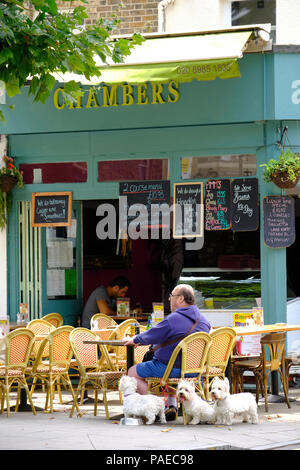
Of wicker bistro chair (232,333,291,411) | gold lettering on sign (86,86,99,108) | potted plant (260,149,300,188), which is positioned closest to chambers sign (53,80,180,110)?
gold lettering on sign (86,86,99,108)

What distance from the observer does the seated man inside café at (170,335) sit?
9406 mm

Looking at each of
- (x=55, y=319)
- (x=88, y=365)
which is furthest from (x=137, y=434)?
(x=55, y=319)

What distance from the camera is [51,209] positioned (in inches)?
526

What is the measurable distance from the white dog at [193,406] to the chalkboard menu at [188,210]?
383 centimetres

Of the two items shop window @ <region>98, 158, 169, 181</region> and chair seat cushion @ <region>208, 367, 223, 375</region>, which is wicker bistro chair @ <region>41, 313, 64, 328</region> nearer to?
shop window @ <region>98, 158, 169, 181</region>

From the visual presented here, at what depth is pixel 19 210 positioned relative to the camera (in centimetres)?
1356

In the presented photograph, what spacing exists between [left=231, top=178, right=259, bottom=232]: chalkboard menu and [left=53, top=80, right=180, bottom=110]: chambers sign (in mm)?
1568

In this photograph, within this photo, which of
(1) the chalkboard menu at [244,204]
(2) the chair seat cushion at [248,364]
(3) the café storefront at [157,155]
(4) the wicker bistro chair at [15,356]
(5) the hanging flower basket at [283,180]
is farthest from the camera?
(1) the chalkboard menu at [244,204]

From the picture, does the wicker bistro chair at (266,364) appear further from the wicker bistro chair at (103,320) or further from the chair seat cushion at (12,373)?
the chair seat cushion at (12,373)

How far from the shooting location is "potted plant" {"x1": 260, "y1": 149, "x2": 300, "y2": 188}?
464 inches

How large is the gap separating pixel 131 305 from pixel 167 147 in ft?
11.5

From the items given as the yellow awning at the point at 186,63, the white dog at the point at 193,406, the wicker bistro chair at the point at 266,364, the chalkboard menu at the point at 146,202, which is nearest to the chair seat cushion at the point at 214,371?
the wicker bistro chair at the point at 266,364
